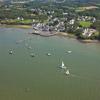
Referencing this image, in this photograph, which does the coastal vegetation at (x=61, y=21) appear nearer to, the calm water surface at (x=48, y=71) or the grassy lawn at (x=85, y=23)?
the grassy lawn at (x=85, y=23)

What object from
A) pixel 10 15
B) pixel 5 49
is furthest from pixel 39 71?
pixel 10 15

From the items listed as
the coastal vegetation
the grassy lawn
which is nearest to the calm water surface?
the coastal vegetation

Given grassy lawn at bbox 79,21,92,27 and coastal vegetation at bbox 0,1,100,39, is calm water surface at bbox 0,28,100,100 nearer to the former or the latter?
coastal vegetation at bbox 0,1,100,39

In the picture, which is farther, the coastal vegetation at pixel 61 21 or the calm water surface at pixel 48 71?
the coastal vegetation at pixel 61 21

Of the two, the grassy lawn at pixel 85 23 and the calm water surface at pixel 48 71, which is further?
the grassy lawn at pixel 85 23

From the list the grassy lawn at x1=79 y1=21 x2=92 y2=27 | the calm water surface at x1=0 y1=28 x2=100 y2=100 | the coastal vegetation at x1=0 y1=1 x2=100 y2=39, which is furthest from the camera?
the grassy lawn at x1=79 y1=21 x2=92 y2=27

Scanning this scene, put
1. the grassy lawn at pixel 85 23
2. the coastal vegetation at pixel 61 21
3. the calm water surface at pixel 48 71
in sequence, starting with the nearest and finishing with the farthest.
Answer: the calm water surface at pixel 48 71
the coastal vegetation at pixel 61 21
the grassy lawn at pixel 85 23

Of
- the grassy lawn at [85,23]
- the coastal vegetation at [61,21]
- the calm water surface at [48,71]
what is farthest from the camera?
the grassy lawn at [85,23]

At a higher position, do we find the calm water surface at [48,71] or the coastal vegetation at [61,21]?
the calm water surface at [48,71]

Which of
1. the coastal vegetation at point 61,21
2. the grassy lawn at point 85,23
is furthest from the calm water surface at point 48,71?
the grassy lawn at point 85,23

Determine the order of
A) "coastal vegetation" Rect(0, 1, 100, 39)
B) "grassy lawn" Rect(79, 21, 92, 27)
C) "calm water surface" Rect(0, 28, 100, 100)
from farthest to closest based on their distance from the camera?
"grassy lawn" Rect(79, 21, 92, 27), "coastal vegetation" Rect(0, 1, 100, 39), "calm water surface" Rect(0, 28, 100, 100)
